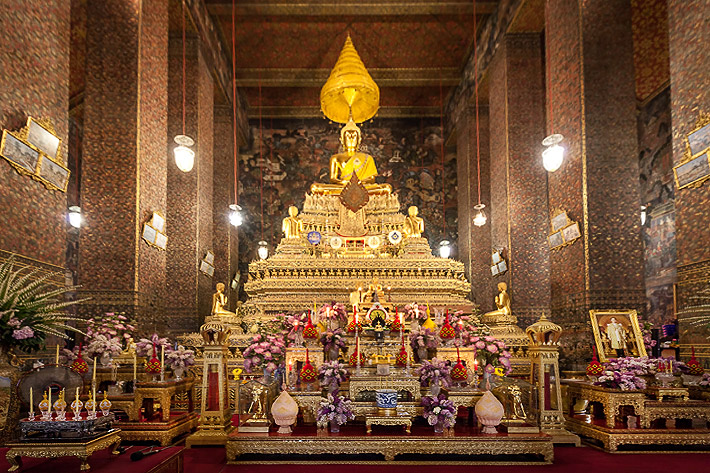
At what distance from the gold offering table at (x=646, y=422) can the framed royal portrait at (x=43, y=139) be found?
684 cm

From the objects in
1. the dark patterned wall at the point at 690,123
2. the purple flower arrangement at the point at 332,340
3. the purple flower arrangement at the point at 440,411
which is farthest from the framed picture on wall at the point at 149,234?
the dark patterned wall at the point at 690,123

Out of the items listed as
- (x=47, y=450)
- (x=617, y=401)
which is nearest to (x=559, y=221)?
(x=617, y=401)

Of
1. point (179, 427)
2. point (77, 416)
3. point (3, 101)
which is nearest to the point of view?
point (77, 416)

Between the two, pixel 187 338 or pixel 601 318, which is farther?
pixel 187 338

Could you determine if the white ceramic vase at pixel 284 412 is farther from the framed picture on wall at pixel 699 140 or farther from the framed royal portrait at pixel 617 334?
the framed picture on wall at pixel 699 140

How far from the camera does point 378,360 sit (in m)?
6.65

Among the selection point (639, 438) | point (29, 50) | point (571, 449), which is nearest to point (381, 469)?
point (571, 449)

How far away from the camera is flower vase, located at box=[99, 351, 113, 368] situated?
265 inches

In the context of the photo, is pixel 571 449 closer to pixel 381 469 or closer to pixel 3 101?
pixel 381 469

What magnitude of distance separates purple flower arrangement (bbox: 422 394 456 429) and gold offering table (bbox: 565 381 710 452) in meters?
1.72

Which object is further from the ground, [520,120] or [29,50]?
[520,120]

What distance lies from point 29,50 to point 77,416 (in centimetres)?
398

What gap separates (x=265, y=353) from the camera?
267 inches

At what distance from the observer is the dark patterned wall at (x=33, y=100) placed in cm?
531
